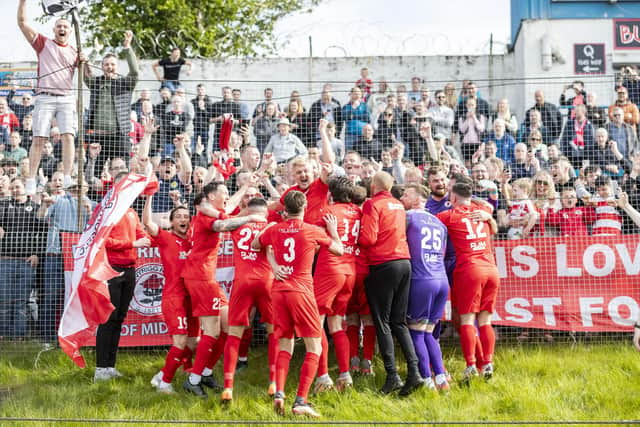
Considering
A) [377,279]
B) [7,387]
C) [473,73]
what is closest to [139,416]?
[7,387]

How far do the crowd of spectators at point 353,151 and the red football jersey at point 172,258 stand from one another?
0.95 meters

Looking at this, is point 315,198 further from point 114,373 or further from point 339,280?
point 114,373

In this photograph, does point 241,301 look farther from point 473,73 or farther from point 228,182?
point 473,73

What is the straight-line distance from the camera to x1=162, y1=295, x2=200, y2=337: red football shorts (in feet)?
25.6

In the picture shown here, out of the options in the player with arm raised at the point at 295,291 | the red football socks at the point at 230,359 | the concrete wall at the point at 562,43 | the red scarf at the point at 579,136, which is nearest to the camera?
the player with arm raised at the point at 295,291

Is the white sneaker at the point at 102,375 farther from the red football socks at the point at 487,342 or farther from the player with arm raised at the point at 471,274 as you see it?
the red football socks at the point at 487,342

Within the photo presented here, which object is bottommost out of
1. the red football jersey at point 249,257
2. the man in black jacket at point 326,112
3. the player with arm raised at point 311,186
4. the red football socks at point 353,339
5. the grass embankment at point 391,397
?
the grass embankment at point 391,397

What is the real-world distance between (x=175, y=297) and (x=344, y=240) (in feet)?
6.14

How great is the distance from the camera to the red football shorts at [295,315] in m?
6.91

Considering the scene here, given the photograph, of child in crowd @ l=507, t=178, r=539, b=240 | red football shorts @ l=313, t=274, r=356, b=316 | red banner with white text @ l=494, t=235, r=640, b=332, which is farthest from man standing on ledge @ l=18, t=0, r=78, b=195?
red banner with white text @ l=494, t=235, r=640, b=332

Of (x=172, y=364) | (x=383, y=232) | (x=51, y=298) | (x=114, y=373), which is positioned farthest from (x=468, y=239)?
(x=51, y=298)

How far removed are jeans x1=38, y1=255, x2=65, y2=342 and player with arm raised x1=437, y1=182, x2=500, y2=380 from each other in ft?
15.1

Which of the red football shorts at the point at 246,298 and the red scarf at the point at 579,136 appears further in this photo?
the red scarf at the point at 579,136

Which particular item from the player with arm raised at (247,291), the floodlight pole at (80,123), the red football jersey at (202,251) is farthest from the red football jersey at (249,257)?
the floodlight pole at (80,123)
